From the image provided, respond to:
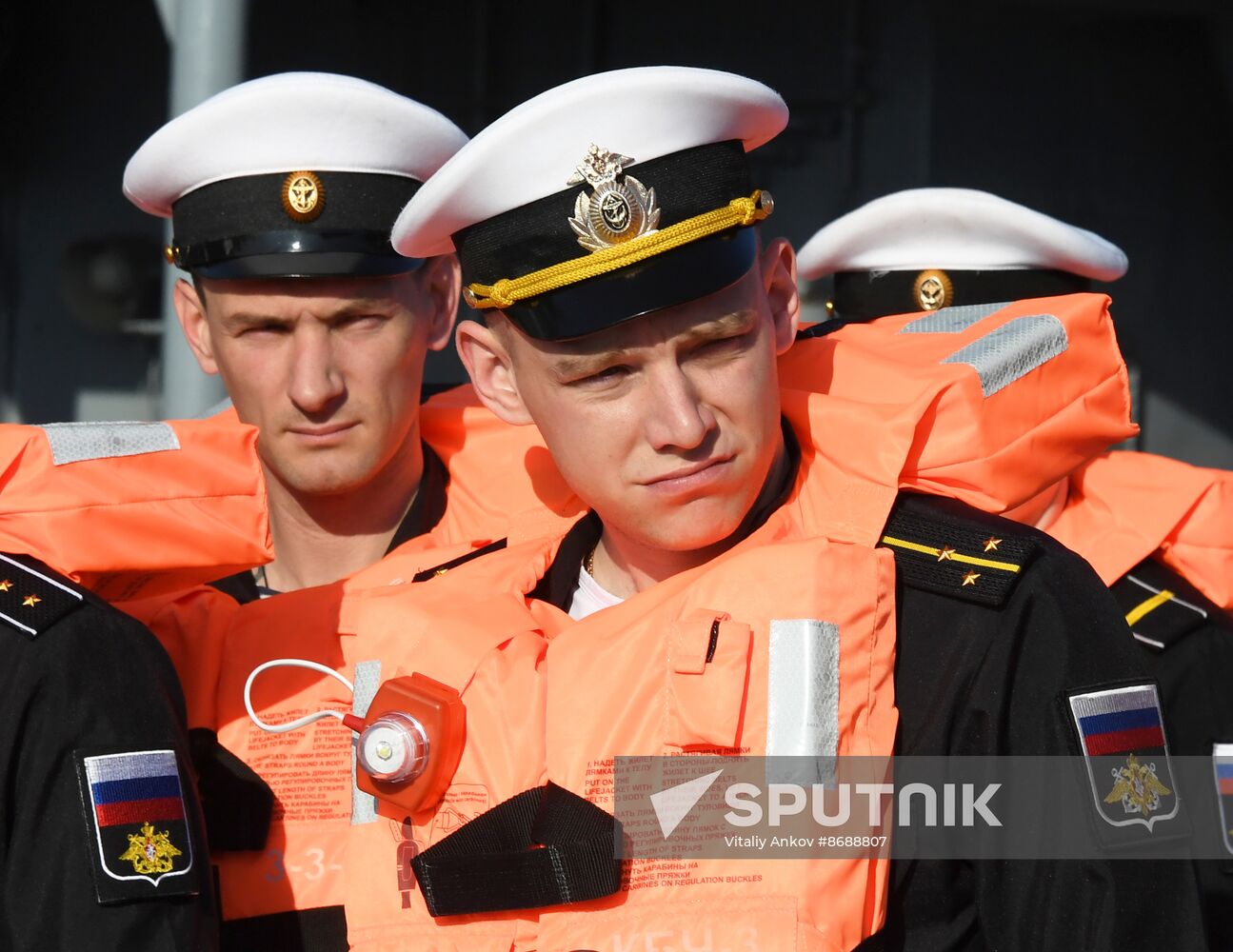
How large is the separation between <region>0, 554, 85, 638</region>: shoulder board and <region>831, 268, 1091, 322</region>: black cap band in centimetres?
126

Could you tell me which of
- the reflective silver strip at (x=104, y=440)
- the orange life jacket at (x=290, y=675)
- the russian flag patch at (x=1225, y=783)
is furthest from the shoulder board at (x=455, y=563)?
the russian flag patch at (x=1225, y=783)

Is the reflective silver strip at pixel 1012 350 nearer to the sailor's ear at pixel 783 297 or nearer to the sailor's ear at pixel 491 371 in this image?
the sailor's ear at pixel 783 297

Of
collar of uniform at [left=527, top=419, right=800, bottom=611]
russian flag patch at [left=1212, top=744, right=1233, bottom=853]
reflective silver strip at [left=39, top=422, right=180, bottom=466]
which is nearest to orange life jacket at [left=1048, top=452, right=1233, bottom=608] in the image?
russian flag patch at [left=1212, top=744, right=1233, bottom=853]

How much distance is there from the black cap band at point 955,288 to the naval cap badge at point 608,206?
79 centimetres

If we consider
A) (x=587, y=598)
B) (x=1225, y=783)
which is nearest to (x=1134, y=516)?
(x=1225, y=783)

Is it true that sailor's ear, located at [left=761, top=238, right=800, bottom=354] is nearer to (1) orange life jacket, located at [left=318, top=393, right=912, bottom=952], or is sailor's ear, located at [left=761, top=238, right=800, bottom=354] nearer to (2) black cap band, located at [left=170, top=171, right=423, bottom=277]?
(1) orange life jacket, located at [left=318, top=393, right=912, bottom=952]

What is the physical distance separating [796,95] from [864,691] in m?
4.14

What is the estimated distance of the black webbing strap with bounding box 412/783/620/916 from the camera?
152 centimetres

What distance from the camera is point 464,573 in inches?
74.5

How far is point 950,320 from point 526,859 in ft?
2.99

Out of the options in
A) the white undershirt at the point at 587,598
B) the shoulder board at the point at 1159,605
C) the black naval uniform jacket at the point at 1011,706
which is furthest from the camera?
the shoulder board at the point at 1159,605

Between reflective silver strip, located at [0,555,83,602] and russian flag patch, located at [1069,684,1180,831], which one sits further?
reflective silver strip, located at [0,555,83,602]

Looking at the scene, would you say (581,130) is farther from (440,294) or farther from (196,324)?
(196,324)

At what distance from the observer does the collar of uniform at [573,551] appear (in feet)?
5.93
